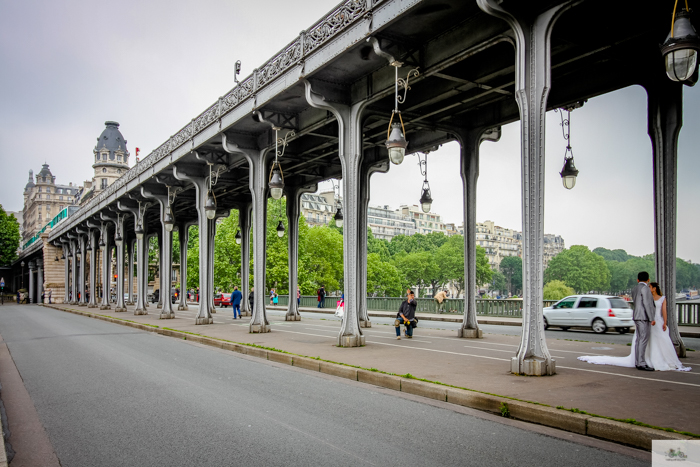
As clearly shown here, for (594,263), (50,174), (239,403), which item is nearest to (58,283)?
(239,403)

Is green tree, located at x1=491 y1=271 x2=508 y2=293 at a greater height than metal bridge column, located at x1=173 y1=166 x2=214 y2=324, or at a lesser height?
lesser

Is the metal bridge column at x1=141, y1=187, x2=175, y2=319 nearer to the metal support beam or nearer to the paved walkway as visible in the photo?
the metal support beam

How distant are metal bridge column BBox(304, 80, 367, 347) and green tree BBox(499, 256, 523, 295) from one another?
5579 inches

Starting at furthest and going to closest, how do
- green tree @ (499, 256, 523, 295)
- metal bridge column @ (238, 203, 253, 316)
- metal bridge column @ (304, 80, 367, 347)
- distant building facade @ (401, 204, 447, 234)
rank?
1. distant building facade @ (401, 204, 447, 234)
2. green tree @ (499, 256, 523, 295)
3. metal bridge column @ (238, 203, 253, 316)
4. metal bridge column @ (304, 80, 367, 347)

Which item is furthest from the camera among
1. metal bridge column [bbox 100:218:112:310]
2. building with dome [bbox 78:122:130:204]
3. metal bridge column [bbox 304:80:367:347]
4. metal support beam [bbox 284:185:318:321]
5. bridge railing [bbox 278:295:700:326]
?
building with dome [bbox 78:122:130:204]

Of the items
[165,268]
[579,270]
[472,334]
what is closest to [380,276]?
[165,268]

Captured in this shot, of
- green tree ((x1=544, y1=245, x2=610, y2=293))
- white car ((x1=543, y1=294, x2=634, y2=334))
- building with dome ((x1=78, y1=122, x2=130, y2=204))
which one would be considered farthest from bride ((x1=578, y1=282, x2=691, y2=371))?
building with dome ((x1=78, y1=122, x2=130, y2=204))

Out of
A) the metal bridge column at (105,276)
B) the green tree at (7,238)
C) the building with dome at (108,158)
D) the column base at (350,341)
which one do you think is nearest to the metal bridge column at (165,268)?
the metal bridge column at (105,276)

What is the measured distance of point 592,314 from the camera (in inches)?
783

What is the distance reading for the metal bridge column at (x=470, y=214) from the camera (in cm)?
1605

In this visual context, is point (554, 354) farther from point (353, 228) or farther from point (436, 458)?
point (436, 458)

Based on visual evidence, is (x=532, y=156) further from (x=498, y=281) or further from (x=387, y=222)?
(x=387, y=222)

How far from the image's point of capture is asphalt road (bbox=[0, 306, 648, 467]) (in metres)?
5.26

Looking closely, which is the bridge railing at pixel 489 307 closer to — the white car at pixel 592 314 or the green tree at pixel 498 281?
the white car at pixel 592 314
